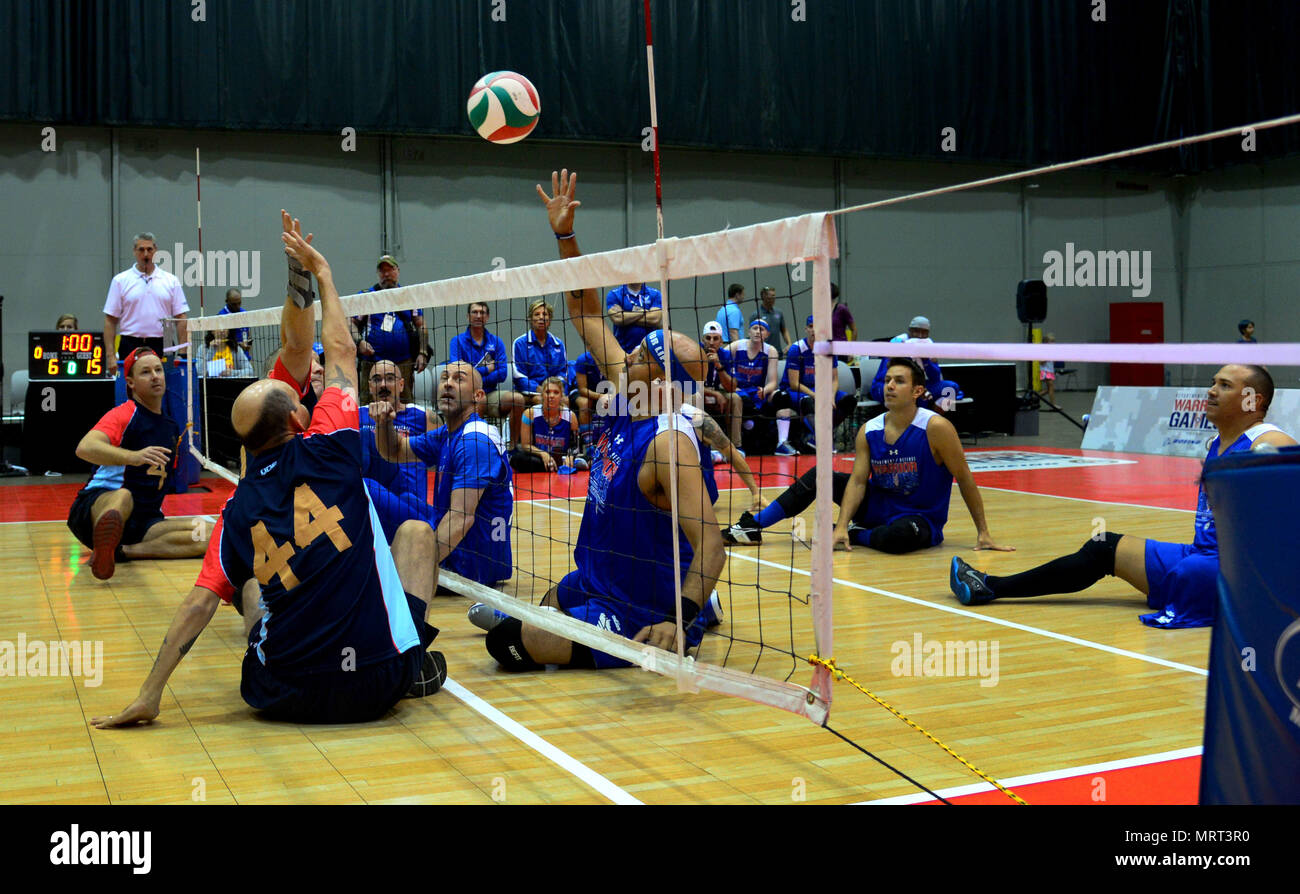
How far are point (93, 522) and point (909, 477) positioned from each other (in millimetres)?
4969

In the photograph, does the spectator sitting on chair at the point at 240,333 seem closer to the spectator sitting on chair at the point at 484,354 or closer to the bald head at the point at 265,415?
the spectator sitting on chair at the point at 484,354

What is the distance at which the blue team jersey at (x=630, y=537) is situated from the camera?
4492mm

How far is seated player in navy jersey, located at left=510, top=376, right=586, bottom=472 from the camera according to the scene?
1182 centimetres

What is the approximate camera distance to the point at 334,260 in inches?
712

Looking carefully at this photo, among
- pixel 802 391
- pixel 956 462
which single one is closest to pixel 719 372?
pixel 802 391

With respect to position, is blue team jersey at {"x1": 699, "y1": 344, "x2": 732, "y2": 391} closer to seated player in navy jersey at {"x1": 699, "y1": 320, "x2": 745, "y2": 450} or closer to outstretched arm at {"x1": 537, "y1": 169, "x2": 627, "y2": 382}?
seated player in navy jersey at {"x1": 699, "y1": 320, "x2": 745, "y2": 450}

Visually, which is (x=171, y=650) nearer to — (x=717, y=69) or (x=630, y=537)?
(x=630, y=537)

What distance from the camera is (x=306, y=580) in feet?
12.2

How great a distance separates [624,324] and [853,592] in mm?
2009

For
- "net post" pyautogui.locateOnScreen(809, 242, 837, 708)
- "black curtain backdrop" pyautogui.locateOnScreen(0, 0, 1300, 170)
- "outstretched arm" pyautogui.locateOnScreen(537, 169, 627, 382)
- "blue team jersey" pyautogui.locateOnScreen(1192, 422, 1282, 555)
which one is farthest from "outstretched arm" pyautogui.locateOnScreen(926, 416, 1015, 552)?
"black curtain backdrop" pyautogui.locateOnScreen(0, 0, 1300, 170)

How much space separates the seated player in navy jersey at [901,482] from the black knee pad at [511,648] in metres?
2.63

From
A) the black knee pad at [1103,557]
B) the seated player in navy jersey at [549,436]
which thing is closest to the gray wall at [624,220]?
the seated player in navy jersey at [549,436]
